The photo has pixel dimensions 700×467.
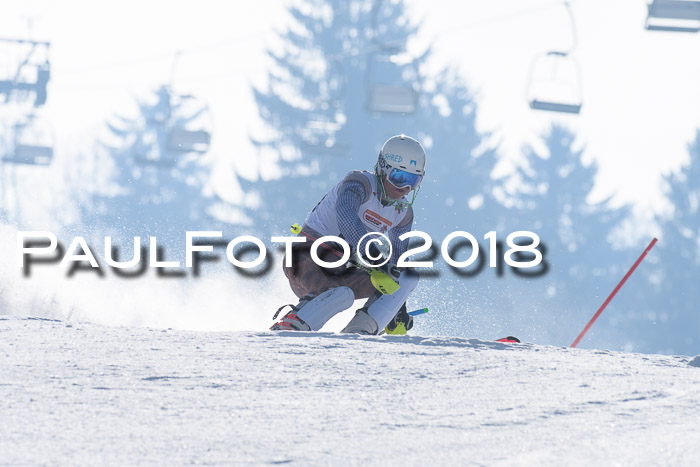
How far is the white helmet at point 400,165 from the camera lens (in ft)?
24.1

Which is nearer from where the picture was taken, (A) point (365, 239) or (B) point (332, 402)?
(B) point (332, 402)

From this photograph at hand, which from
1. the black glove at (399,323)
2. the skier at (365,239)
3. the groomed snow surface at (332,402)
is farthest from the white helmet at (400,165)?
the groomed snow surface at (332,402)

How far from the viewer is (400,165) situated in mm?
7344

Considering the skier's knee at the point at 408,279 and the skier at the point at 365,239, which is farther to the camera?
the skier's knee at the point at 408,279

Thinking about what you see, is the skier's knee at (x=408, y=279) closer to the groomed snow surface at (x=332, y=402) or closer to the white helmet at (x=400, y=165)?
the white helmet at (x=400, y=165)

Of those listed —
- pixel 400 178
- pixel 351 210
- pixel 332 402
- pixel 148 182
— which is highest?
pixel 400 178

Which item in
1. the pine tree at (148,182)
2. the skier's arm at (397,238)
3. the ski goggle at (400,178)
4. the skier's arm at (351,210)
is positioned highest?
the ski goggle at (400,178)

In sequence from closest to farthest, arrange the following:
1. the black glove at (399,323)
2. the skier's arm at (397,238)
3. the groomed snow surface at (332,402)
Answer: the groomed snow surface at (332,402)
the skier's arm at (397,238)
the black glove at (399,323)

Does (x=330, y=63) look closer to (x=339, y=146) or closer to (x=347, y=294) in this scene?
(x=339, y=146)

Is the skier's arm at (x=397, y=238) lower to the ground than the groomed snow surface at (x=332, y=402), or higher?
higher

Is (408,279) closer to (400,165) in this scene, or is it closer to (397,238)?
(397,238)

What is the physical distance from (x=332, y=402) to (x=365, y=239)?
2.74 m

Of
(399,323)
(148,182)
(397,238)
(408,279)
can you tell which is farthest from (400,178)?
(148,182)

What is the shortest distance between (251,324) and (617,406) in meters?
10.7
